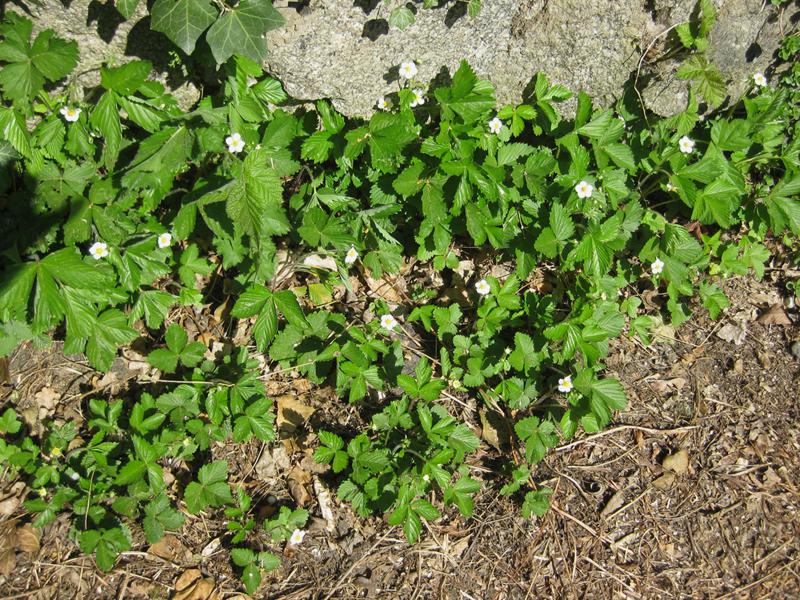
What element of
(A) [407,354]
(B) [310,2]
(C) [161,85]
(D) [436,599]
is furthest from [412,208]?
(D) [436,599]

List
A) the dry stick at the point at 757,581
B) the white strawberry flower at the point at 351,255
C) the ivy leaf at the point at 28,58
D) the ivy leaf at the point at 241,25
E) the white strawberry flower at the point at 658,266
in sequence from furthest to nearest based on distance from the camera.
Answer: the white strawberry flower at the point at 658,266 < the white strawberry flower at the point at 351,255 < the dry stick at the point at 757,581 < the ivy leaf at the point at 241,25 < the ivy leaf at the point at 28,58

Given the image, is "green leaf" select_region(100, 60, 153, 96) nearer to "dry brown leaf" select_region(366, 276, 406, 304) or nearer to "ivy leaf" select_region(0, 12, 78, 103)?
"ivy leaf" select_region(0, 12, 78, 103)

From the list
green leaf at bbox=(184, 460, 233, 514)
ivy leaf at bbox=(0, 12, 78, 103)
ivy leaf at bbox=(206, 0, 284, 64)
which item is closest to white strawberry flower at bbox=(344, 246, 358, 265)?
ivy leaf at bbox=(206, 0, 284, 64)

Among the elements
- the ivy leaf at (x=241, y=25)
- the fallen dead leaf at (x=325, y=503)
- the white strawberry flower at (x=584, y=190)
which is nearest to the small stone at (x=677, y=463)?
the white strawberry flower at (x=584, y=190)

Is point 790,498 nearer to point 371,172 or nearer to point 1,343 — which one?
point 371,172

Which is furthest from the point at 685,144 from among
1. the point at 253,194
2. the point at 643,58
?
the point at 253,194

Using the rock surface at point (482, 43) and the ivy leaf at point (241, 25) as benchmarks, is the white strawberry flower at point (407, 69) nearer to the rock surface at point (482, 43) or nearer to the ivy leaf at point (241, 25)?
the rock surface at point (482, 43)
